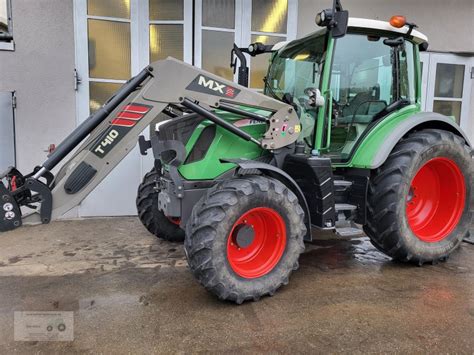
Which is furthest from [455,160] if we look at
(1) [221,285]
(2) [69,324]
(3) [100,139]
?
(2) [69,324]

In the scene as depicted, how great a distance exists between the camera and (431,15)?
254 inches

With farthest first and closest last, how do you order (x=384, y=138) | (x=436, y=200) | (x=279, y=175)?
(x=436, y=200) → (x=384, y=138) → (x=279, y=175)

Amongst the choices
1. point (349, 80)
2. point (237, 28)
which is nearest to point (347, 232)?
point (349, 80)

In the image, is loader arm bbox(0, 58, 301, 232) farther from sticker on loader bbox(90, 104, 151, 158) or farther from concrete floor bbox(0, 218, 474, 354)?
concrete floor bbox(0, 218, 474, 354)

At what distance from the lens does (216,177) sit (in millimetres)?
3324

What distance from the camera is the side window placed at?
3.59 metres

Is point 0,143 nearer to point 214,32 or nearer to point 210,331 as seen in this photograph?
point 214,32

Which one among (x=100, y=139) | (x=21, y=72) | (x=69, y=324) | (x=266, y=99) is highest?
(x=21, y=72)

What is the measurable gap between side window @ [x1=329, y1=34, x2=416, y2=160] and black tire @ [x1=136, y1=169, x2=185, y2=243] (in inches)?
74.6

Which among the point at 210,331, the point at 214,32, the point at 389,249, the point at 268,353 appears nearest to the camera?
the point at 268,353

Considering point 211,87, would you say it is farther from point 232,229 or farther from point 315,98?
point 232,229

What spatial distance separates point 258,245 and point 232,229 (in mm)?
436

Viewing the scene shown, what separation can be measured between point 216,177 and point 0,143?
3.64 meters

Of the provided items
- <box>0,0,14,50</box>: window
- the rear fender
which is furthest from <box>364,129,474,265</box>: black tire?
<box>0,0,14,50</box>: window
